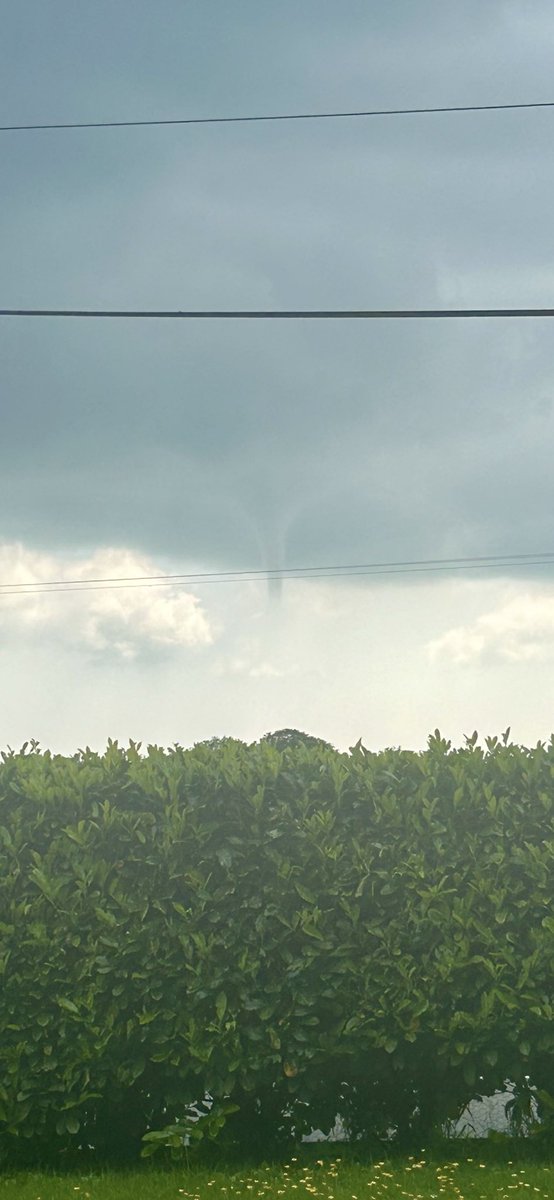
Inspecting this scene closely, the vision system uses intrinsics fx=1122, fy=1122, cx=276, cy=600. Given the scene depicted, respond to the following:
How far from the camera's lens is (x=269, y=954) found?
8.05 metres

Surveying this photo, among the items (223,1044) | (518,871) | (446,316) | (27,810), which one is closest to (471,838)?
(518,871)

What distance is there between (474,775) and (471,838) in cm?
51

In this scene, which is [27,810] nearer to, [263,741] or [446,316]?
[263,741]

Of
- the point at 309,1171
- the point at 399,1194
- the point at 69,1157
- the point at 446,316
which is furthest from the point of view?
the point at 446,316

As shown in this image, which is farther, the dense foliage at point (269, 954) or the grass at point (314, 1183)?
the dense foliage at point (269, 954)

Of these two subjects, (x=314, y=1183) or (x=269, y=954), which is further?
(x=269, y=954)

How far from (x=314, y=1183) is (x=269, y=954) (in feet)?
4.91

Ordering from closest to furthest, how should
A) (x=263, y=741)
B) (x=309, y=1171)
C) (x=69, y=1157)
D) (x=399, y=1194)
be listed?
1. (x=399, y=1194)
2. (x=309, y=1171)
3. (x=69, y=1157)
4. (x=263, y=741)

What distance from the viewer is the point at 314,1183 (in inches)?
285

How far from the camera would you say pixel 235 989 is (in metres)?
7.99

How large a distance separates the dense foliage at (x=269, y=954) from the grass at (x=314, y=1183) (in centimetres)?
40

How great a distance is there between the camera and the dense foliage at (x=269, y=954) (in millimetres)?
7941

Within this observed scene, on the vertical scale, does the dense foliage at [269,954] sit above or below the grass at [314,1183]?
above

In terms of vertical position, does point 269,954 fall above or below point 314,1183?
above
